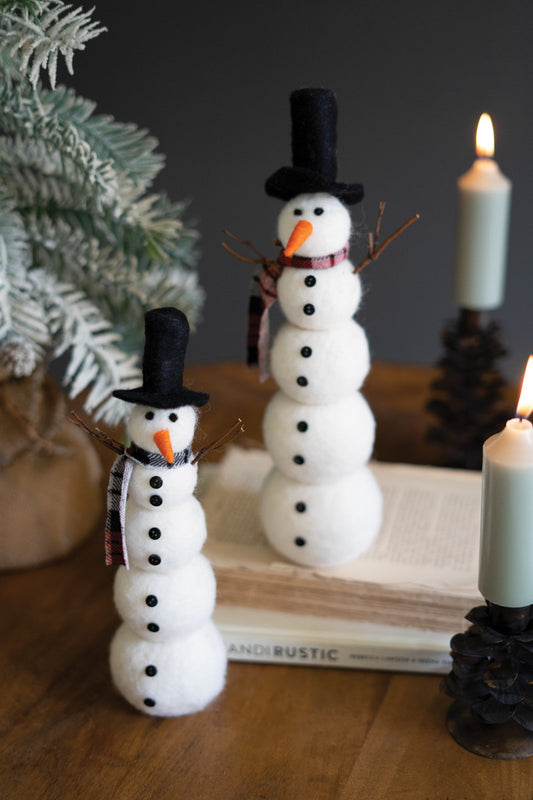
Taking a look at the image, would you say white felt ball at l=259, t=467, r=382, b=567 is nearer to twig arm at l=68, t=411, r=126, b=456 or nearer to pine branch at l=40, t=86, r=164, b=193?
twig arm at l=68, t=411, r=126, b=456

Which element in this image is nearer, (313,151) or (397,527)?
(313,151)

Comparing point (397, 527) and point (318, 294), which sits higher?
point (318, 294)

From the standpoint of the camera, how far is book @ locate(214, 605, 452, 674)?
29.6 inches

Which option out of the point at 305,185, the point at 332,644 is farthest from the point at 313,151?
the point at 332,644

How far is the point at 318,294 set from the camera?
705mm

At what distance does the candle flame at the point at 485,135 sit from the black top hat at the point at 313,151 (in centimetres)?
27

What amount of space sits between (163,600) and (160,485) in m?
0.09

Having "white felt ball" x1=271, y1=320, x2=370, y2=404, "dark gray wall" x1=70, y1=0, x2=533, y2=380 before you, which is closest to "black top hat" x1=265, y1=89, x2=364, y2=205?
"white felt ball" x1=271, y1=320, x2=370, y2=404

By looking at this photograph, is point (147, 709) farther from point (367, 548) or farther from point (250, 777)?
point (367, 548)

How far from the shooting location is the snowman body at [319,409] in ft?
2.30

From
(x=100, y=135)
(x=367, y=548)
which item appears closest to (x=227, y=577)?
(x=367, y=548)

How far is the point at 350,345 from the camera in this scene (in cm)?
→ 73

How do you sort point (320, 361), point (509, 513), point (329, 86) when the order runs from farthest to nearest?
1. point (329, 86)
2. point (320, 361)
3. point (509, 513)

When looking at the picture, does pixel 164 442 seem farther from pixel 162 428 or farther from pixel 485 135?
pixel 485 135
